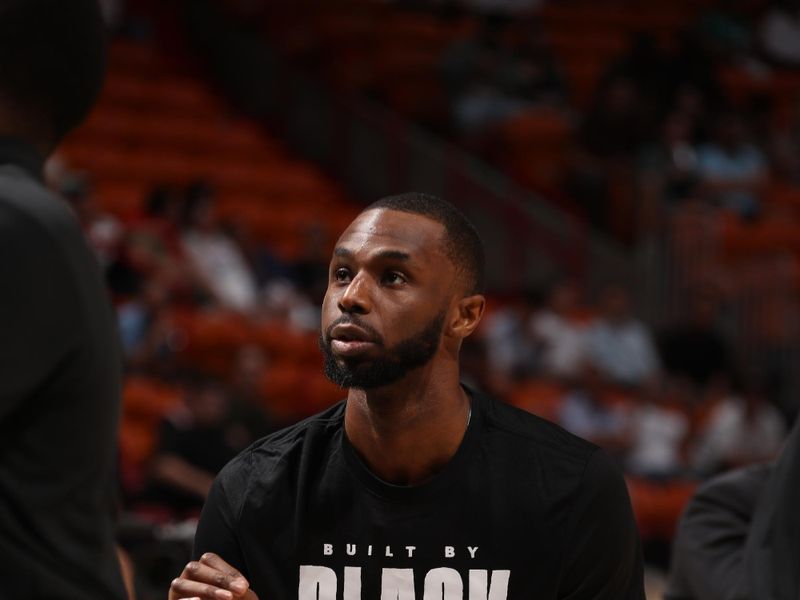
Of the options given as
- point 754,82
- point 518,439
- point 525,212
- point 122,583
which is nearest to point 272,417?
point 525,212

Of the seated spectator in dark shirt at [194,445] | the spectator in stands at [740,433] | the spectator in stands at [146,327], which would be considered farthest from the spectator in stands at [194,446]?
the spectator in stands at [740,433]

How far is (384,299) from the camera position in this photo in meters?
3.13

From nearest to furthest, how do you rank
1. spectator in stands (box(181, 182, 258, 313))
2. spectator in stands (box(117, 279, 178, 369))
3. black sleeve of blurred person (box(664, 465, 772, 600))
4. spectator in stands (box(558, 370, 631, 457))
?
1. black sleeve of blurred person (box(664, 465, 772, 600))
2. spectator in stands (box(117, 279, 178, 369))
3. spectator in stands (box(558, 370, 631, 457))
4. spectator in stands (box(181, 182, 258, 313))

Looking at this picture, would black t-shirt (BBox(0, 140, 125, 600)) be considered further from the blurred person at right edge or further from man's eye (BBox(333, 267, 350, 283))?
the blurred person at right edge

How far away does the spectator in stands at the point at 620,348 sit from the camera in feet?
39.1

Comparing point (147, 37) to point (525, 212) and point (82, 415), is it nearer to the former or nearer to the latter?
point (525, 212)

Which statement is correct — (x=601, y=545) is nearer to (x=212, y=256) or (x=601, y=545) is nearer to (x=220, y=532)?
(x=220, y=532)

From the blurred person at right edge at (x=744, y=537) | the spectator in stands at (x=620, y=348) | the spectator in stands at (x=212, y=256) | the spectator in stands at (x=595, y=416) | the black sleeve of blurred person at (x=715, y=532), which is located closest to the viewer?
the blurred person at right edge at (x=744, y=537)

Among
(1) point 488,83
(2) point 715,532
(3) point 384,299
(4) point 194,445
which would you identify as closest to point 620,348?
(1) point 488,83

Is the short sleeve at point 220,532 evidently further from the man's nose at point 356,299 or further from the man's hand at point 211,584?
the man's nose at point 356,299

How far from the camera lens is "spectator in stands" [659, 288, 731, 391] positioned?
1221 cm

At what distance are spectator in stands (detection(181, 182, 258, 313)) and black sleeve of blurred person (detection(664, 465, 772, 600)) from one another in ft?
22.6

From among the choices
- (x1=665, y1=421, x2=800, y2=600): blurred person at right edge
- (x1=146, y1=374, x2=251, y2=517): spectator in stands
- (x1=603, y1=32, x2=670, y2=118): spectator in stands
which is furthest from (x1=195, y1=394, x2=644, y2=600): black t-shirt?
(x1=603, y1=32, x2=670, y2=118): spectator in stands

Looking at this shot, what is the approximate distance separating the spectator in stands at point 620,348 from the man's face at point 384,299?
8.71 m
